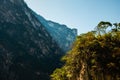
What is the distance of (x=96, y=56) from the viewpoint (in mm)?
39906

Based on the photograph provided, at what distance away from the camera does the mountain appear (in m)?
130

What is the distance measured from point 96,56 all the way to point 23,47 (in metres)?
110

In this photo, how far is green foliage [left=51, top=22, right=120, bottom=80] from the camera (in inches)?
1528

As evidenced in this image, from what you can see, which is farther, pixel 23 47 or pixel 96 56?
pixel 23 47

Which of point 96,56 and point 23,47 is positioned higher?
point 23,47

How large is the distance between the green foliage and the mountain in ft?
268

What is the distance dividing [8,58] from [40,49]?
32132 mm

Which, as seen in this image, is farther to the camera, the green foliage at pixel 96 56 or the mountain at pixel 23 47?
the mountain at pixel 23 47

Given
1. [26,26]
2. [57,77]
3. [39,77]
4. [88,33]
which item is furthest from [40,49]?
[88,33]

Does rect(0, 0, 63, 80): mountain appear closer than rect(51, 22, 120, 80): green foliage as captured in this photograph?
No

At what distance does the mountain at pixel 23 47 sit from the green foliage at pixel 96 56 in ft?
268

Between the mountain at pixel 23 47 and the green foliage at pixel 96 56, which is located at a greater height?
the mountain at pixel 23 47

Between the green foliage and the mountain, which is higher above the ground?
the mountain

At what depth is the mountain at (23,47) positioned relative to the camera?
130 m
